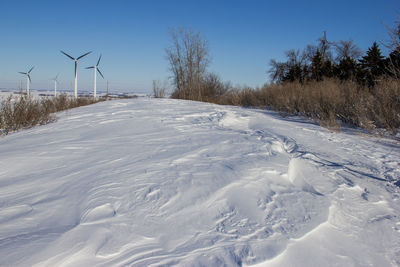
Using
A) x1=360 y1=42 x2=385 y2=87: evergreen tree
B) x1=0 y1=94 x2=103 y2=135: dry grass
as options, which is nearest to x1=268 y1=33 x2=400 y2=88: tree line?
x1=360 y1=42 x2=385 y2=87: evergreen tree

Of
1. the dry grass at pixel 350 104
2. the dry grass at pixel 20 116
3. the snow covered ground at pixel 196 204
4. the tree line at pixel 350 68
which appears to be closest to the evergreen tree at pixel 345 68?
the tree line at pixel 350 68

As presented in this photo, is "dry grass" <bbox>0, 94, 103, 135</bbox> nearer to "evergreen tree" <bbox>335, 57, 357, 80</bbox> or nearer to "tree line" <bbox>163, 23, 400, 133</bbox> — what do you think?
"tree line" <bbox>163, 23, 400, 133</bbox>

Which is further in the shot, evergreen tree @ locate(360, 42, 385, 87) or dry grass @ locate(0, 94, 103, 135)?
evergreen tree @ locate(360, 42, 385, 87)

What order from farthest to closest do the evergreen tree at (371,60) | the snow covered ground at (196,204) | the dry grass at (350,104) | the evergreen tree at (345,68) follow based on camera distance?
the evergreen tree at (345,68)
the evergreen tree at (371,60)
the dry grass at (350,104)
the snow covered ground at (196,204)

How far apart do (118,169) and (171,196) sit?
0.81 metres

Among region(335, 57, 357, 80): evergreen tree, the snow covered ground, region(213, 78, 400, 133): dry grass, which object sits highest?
region(335, 57, 357, 80): evergreen tree

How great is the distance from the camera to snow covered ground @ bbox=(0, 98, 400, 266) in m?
1.34

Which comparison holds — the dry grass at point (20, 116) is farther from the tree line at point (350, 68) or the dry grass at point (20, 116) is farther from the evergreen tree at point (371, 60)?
the evergreen tree at point (371, 60)

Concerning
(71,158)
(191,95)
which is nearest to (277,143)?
(71,158)

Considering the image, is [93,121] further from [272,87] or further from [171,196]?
[272,87]

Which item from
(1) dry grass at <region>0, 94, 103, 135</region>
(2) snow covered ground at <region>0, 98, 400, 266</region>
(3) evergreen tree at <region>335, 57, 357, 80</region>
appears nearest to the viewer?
(2) snow covered ground at <region>0, 98, 400, 266</region>

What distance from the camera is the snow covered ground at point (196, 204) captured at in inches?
52.9

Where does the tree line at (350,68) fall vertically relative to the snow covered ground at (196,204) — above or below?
above

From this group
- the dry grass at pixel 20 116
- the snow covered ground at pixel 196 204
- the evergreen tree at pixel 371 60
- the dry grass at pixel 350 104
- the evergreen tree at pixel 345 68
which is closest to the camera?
the snow covered ground at pixel 196 204
